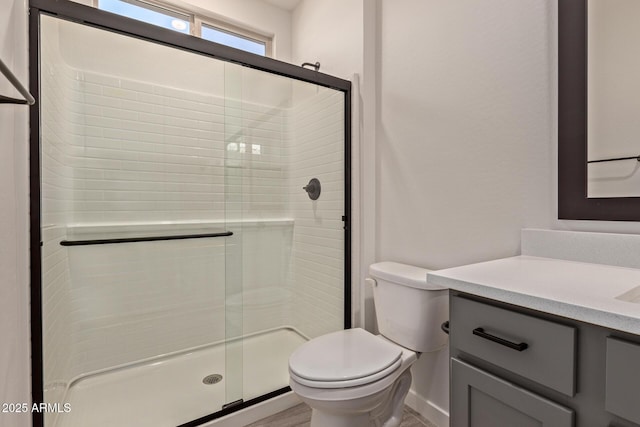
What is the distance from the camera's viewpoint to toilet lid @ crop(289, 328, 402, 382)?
1.17 meters

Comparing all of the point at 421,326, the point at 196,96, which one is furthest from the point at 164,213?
the point at 421,326

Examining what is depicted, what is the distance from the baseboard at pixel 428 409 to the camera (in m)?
1.51

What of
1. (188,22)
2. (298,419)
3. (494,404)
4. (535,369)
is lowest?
(298,419)

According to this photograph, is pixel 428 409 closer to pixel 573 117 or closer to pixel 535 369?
pixel 535 369

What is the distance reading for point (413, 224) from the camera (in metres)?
1.67

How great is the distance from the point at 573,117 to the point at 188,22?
8.04 feet

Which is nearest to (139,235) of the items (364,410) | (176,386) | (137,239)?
(137,239)

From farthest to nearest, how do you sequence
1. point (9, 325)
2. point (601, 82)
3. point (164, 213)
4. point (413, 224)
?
point (164, 213) < point (413, 224) < point (601, 82) < point (9, 325)

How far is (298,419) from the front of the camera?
1601mm

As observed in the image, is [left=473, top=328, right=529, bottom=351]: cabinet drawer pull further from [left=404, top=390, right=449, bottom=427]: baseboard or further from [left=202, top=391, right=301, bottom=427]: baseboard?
[left=202, top=391, right=301, bottom=427]: baseboard

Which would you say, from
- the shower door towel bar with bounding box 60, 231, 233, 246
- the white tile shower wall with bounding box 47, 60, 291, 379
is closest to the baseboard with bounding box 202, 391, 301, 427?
the white tile shower wall with bounding box 47, 60, 291, 379

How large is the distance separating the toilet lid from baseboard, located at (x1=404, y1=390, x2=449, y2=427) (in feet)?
1.52

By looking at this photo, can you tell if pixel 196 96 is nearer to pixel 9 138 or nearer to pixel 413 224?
pixel 9 138

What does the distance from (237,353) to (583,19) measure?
2202mm
